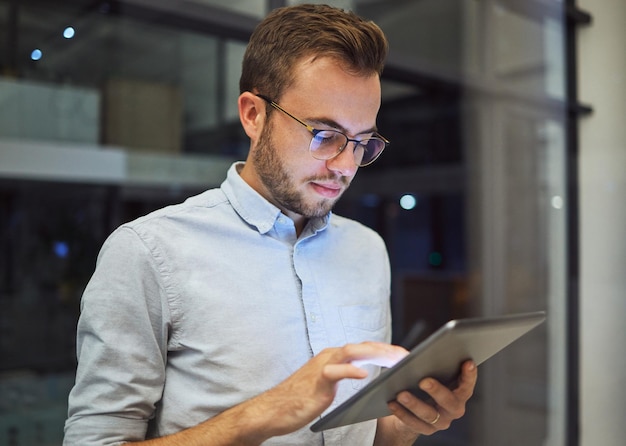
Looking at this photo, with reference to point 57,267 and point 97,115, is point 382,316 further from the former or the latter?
point 97,115

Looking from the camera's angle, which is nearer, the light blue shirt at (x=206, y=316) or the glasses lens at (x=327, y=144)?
the light blue shirt at (x=206, y=316)

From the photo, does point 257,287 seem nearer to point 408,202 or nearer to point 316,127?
point 316,127

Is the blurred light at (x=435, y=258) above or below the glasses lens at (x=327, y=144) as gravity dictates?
below

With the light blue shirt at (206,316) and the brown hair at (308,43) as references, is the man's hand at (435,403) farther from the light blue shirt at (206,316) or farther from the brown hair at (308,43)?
the brown hair at (308,43)

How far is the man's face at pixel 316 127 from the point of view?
1.08m

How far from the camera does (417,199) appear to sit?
497 centimetres

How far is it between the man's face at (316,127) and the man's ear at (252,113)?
2 cm

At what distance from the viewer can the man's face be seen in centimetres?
108

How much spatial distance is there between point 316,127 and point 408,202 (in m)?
4.07

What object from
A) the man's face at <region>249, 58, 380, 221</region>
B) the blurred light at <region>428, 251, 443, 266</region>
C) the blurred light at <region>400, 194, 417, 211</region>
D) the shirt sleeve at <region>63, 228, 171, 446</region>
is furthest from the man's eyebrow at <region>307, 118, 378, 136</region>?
the blurred light at <region>400, 194, 417, 211</region>

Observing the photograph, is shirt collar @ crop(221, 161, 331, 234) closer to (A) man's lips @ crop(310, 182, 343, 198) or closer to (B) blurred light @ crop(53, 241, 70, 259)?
(A) man's lips @ crop(310, 182, 343, 198)

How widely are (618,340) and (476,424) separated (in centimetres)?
107

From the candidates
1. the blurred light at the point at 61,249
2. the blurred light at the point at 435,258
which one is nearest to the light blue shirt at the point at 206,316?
the blurred light at the point at 61,249

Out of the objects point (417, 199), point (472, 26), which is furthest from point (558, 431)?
point (472, 26)
